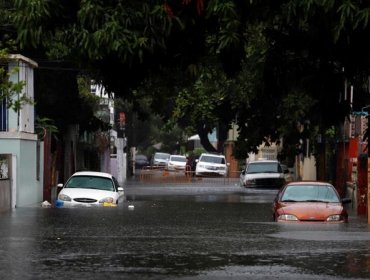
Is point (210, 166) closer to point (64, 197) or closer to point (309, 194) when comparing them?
point (64, 197)

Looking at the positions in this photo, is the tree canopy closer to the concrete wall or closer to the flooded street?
the flooded street

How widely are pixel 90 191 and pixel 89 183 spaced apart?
0.94 meters

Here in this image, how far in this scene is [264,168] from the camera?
188ft

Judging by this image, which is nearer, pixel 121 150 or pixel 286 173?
pixel 286 173

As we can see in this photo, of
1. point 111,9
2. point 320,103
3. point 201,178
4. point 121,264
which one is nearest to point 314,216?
point 320,103

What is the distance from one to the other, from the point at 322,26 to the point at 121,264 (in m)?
4.20

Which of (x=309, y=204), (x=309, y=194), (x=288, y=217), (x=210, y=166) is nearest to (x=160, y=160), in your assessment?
(x=210, y=166)

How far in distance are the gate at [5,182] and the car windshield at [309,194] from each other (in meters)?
9.72

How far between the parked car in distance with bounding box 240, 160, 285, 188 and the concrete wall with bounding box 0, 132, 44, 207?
2124 centimetres

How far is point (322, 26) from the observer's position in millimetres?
13680

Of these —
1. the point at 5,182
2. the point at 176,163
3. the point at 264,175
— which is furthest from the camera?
the point at 176,163

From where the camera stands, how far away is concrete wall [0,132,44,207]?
33562 mm


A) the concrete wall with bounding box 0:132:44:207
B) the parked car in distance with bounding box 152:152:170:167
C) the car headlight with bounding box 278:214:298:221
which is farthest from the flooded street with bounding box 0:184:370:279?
the parked car in distance with bounding box 152:152:170:167

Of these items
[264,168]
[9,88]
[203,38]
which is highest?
[9,88]
